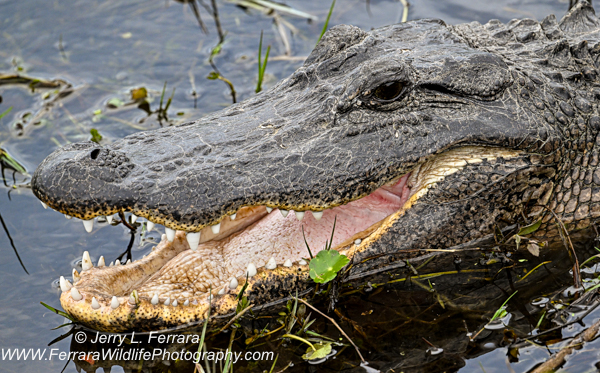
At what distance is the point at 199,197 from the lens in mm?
3348

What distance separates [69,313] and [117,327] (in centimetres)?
29

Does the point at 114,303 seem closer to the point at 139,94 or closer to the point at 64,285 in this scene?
the point at 64,285

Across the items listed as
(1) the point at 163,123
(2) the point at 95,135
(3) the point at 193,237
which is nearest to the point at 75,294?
(3) the point at 193,237

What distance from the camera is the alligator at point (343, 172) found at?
11.2 feet

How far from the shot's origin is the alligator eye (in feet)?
12.4

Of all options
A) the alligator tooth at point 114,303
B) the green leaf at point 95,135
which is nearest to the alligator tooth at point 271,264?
the alligator tooth at point 114,303

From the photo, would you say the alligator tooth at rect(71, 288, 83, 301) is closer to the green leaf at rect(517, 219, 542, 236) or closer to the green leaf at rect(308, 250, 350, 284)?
the green leaf at rect(308, 250, 350, 284)

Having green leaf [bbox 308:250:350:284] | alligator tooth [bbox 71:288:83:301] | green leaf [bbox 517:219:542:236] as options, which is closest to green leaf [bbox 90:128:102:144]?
alligator tooth [bbox 71:288:83:301]

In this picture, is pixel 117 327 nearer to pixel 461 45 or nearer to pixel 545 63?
pixel 461 45

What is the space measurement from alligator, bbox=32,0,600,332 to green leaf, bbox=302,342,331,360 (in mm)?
408

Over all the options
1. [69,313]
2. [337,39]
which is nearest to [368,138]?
[337,39]

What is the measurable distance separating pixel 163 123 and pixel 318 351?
3.20 m

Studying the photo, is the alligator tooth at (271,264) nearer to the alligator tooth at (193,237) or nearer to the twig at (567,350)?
the alligator tooth at (193,237)

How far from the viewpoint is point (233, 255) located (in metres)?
3.91
